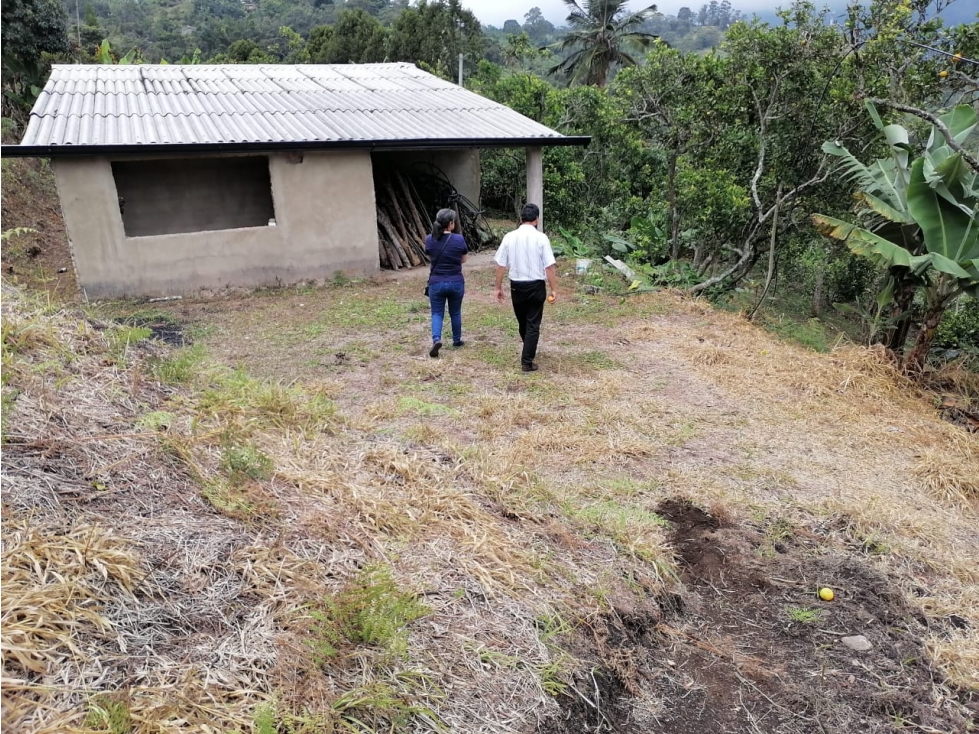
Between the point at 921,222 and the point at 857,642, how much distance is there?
5834 mm

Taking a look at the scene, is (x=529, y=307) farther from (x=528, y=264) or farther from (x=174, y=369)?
(x=174, y=369)

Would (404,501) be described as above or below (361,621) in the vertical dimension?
below

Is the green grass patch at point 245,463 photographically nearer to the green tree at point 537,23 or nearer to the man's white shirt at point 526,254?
the man's white shirt at point 526,254

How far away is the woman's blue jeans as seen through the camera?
7.48 m

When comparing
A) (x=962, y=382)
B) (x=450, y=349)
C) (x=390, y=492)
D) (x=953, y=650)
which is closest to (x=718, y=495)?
(x=953, y=650)

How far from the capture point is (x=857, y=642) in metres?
3.63

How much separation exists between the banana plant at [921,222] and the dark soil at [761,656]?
4753mm

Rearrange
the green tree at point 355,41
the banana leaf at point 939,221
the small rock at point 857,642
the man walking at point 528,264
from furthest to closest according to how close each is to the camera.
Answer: the green tree at point 355,41, the banana leaf at point 939,221, the man walking at point 528,264, the small rock at point 857,642

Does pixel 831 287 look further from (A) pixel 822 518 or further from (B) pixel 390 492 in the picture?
(B) pixel 390 492

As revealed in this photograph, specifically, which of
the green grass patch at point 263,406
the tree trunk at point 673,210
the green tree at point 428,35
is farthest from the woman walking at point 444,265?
the green tree at point 428,35

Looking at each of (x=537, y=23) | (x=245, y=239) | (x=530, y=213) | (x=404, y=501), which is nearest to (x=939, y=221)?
(x=530, y=213)

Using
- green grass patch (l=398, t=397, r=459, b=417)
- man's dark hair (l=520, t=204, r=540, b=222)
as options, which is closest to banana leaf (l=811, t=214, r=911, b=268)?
man's dark hair (l=520, t=204, r=540, b=222)

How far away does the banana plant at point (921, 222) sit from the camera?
24.6 ft

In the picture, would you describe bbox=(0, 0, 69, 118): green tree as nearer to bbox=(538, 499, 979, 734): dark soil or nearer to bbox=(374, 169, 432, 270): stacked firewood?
bbox=(374, 169, 432, 270): stacked firewood
